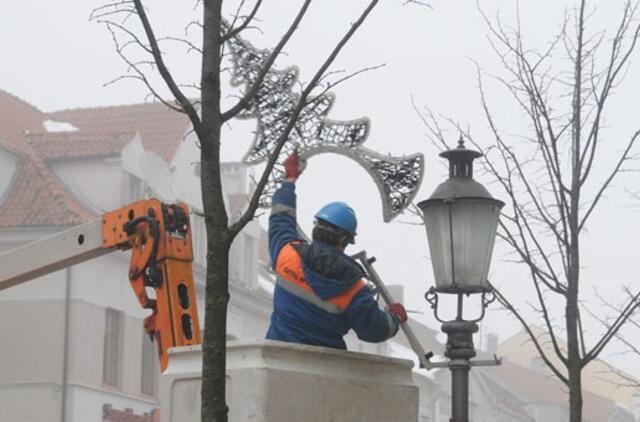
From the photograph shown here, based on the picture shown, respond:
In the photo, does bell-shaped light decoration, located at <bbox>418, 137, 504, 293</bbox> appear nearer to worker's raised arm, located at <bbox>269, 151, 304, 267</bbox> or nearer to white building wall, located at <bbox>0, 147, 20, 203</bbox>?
worker's raised arm, located at <bbox>269, 151, 304, 267</bbox>

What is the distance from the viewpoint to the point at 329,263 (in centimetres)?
669

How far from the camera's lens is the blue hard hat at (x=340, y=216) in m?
6.92

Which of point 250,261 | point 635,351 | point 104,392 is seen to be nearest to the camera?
point 635,351

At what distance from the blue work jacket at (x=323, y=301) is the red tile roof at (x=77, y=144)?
77.6 ft

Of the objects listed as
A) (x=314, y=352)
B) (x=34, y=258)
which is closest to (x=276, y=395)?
(x=314, y=352)

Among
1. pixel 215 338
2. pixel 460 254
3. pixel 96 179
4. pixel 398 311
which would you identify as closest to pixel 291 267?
pixel 398 311

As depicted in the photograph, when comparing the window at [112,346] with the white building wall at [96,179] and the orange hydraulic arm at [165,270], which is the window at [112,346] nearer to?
the white building wall at [96,179]

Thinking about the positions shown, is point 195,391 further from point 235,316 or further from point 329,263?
point 235,316

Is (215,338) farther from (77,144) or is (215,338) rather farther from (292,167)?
(77,144)

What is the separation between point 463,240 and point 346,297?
154 cm

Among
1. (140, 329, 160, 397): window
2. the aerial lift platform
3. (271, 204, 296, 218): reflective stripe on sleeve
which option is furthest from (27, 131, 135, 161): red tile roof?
(271, 204, 296, 218): reflective stripe on sleeve

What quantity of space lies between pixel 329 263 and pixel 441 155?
209cm

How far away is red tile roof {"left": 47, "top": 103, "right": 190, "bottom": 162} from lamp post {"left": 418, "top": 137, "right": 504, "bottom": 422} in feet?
82.0

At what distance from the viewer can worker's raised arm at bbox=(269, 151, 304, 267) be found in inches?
280
